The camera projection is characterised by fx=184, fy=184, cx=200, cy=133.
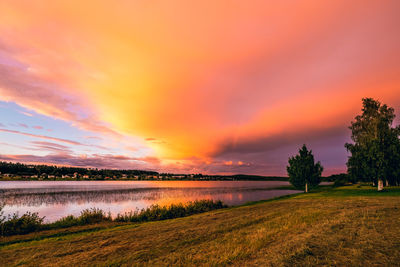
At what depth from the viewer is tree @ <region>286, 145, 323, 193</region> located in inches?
2132

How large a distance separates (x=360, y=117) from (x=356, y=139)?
6.42 meters

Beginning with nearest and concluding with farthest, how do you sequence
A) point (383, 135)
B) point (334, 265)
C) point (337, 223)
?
point (334, 265), point (337, 223), point (383, 135)

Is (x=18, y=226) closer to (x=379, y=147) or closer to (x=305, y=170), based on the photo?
(x=379, y=147)

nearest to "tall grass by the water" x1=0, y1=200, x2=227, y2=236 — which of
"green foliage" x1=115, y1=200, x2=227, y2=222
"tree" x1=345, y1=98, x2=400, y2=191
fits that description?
"green foliage" x1=115, y1=200, x2=227, y2=222

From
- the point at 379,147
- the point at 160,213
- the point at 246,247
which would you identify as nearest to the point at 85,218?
the point at 160,213

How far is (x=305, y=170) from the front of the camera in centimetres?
5403

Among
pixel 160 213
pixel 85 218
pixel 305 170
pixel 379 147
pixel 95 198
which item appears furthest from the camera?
pixel 305 170

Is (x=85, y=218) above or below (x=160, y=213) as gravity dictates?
above

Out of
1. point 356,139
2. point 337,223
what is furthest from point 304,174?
point 337,223

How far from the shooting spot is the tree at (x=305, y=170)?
54156 mm

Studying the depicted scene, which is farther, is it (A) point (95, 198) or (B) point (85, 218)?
(A) point (95, 198)

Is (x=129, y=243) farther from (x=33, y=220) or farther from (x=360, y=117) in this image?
(x=360, y=117)

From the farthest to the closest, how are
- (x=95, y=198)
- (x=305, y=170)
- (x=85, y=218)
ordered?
(x=305, y=170)
(x=95, y=198)
(x=85, y=218)

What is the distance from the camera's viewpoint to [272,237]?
1057 centimetres
